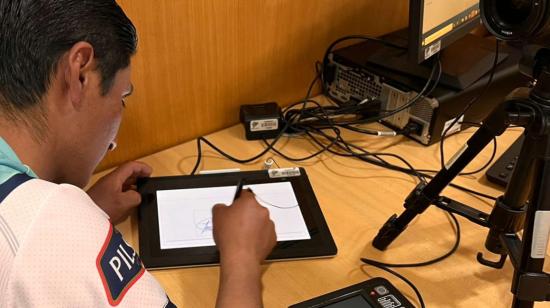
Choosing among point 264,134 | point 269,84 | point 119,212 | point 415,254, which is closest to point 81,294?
point 119,212

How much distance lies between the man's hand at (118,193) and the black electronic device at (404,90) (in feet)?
1.86

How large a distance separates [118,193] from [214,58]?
37cm

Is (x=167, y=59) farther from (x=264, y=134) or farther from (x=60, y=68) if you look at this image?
(x=60, y=68)

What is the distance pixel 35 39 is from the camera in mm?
660

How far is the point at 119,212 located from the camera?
3.33 feet

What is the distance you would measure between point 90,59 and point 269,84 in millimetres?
694

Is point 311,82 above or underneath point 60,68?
underneath

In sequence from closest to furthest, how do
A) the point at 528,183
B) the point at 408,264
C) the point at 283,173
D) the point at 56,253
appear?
1. the point at 56,253
2. the point at 528,183
3. the point at 408,264
4. the point at 283,173

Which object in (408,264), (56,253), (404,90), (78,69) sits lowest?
(408,264)

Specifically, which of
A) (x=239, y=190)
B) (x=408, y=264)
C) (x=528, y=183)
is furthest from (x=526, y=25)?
(x=239, y=190)

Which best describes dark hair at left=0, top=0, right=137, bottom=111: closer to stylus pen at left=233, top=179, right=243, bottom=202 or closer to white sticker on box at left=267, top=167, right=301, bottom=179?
stylus pen at left=233, top=179, right=243, bottom=202

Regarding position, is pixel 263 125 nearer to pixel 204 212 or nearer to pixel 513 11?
pixel 204 212

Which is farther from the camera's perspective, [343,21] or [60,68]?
[343,21]

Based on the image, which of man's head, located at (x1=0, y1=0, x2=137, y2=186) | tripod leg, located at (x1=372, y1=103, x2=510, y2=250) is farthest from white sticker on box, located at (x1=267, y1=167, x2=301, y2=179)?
man's head, located at (x1=0, y1=0, x2=137, y2=186)
